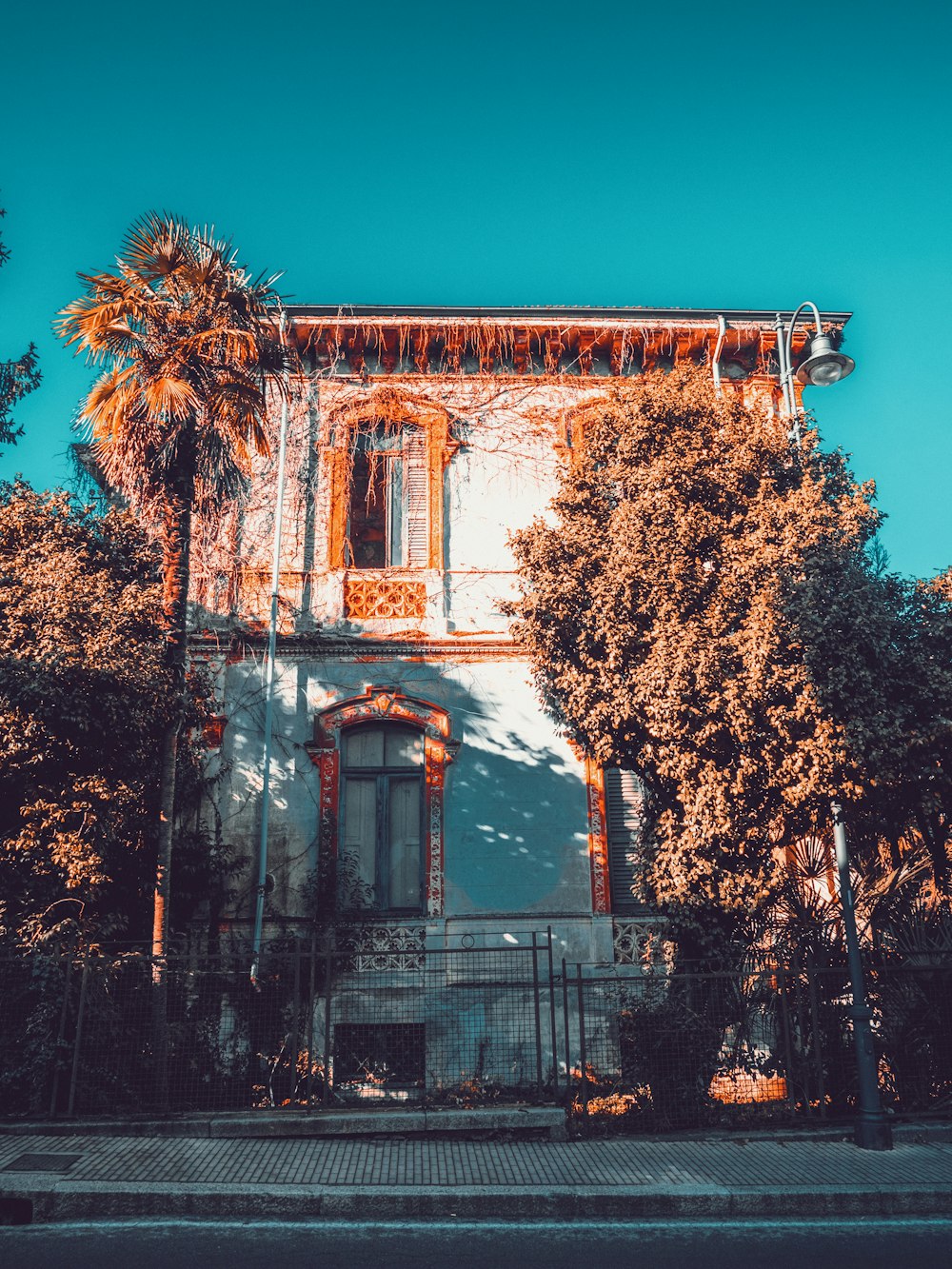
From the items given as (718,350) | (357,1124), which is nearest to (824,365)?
(718,350)

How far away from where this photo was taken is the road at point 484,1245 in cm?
654

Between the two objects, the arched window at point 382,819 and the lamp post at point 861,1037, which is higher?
the arched window at point 382,819

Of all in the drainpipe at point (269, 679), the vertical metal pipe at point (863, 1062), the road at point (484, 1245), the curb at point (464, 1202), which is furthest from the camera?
the drainpipe at point (269, 679)

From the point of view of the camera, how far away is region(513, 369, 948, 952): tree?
9844mm

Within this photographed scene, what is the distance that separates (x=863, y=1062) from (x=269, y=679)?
337 inches

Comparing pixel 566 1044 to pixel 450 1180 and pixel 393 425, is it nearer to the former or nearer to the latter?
pixel 450 1180

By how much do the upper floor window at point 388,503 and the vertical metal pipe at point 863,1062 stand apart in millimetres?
7776

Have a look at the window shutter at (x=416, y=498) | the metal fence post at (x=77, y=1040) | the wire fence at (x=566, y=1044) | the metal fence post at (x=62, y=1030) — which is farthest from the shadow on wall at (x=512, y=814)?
the metal fence post at (x=62, y=1030)

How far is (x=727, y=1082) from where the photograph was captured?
9969 millimetres

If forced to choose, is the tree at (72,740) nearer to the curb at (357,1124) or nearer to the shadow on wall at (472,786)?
the curb at (357,1124)

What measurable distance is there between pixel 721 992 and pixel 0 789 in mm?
7733

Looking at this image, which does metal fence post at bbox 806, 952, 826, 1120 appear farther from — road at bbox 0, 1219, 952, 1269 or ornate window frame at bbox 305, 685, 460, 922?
ornate window frame at bbox 305, 685, 460, 922

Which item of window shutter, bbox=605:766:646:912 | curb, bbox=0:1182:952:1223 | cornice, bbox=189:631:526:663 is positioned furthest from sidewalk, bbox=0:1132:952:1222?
cornice, bbox=189:631:526:663

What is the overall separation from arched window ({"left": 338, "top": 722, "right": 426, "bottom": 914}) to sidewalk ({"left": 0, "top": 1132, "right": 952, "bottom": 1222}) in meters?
4.36
